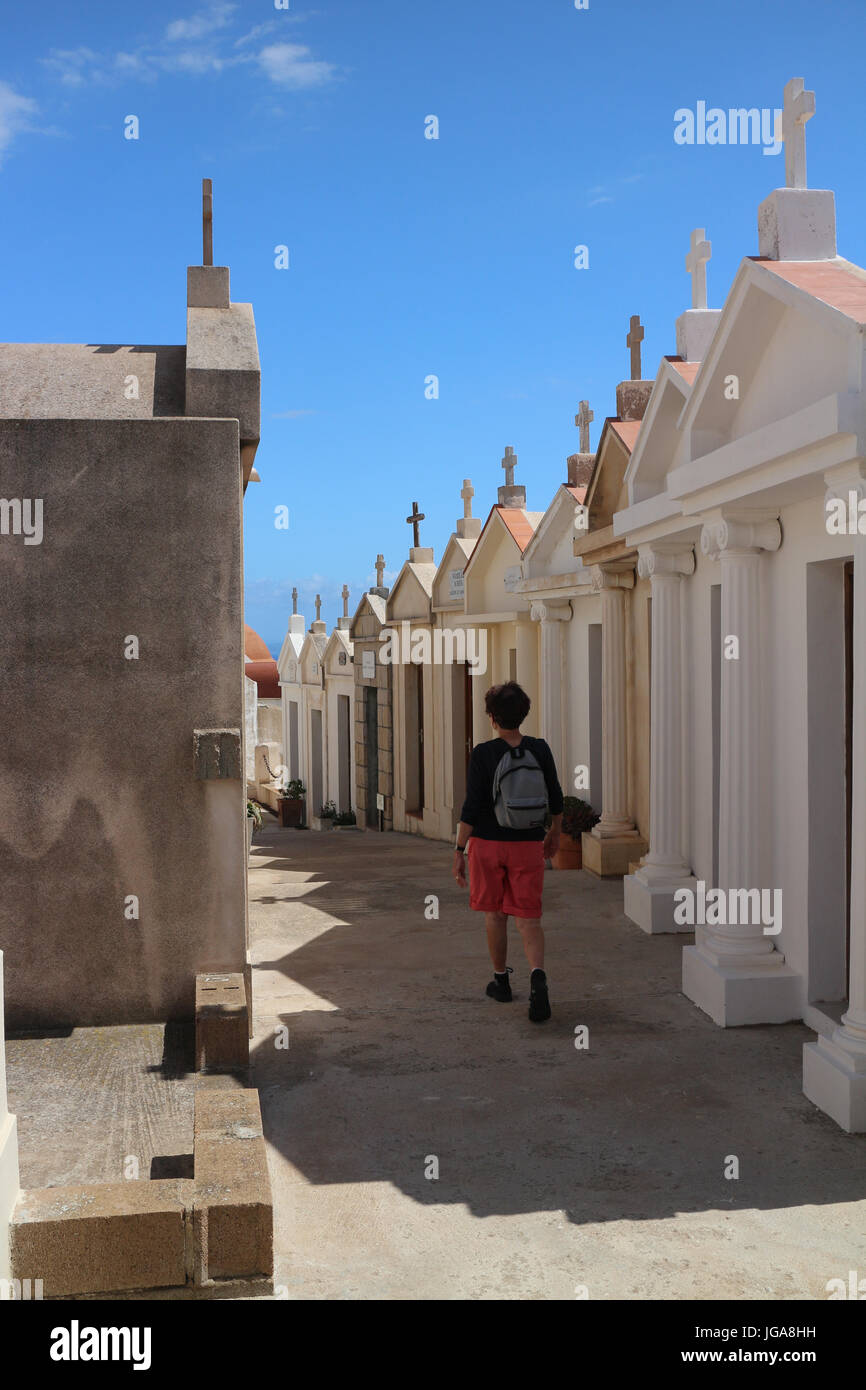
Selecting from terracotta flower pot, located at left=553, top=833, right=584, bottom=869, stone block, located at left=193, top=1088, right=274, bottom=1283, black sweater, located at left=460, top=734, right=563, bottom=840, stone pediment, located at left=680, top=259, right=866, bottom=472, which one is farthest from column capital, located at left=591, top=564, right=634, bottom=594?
stone block, located at left=193, top=1088, right=274, bottom=1283

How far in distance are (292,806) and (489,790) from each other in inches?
889

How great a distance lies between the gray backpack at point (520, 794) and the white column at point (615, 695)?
4.29m

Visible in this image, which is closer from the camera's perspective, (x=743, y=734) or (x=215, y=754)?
(x=215, y=754)

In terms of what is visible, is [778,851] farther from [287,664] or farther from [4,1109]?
[287,664]

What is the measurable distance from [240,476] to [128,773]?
156cm

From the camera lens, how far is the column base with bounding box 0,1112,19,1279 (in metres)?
3.54

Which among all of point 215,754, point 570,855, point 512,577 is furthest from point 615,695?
point 215,754

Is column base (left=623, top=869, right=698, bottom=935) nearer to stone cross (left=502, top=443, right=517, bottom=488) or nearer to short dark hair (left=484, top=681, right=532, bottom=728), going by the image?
short dark hair (left=484, top=681, right=532, bottom=728)

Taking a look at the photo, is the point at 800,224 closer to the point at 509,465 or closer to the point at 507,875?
the point at 507,875

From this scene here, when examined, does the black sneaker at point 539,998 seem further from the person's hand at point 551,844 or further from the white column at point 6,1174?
the white column at point 6,1174

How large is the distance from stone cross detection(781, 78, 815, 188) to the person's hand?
142 inches

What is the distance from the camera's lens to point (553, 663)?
40.8 ft

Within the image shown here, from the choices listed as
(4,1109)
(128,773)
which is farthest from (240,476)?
(4,1109)

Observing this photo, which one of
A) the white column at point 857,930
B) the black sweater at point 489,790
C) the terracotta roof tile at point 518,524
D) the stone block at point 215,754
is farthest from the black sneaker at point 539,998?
the terracotta roof tile at point 518,524
